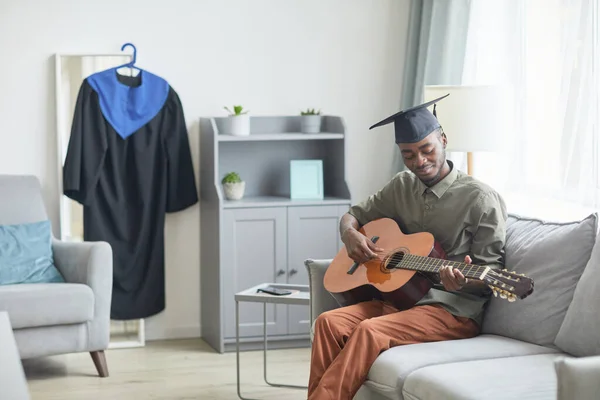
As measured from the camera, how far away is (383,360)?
2.87 metres

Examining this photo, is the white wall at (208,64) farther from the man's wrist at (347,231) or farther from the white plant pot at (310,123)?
the man's wrist at (347,231)

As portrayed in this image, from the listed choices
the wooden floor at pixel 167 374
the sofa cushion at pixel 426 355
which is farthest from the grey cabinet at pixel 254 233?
the sofa cushion at pixel 426 355

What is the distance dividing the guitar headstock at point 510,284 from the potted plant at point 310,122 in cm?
235

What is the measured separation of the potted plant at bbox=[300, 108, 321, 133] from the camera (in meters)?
4.95

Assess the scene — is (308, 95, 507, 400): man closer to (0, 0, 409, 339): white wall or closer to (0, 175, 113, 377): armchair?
(0, 175, 113, 377): armchair

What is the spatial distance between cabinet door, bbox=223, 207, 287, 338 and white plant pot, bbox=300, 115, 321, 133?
1.66 feet

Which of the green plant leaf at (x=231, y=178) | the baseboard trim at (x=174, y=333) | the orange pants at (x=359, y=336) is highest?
the green plant leaf at (x=231, y=178)

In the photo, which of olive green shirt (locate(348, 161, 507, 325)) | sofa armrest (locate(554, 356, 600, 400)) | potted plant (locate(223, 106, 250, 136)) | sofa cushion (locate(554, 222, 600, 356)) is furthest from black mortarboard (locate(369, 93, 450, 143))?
potted plant (locate(223, 106, 250, 136))

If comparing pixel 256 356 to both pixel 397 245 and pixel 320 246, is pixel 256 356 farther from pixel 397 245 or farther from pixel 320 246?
pixel 397 245

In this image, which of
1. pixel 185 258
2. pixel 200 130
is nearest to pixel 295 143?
pixel 200 130

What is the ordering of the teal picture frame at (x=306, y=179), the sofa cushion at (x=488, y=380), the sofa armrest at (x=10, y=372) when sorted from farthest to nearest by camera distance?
1. the teal picture frame at (x=306, y=179)
2. the sofa cushion at (x=488, y=380)
3. the sofa armrest at (x=10, y=372)

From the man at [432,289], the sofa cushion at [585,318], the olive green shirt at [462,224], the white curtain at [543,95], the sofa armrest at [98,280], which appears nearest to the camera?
the sofa cushion at [585,318]

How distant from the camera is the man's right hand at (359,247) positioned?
3244 millimetres

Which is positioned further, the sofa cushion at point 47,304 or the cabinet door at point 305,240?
the cabinet door at point 305,240
